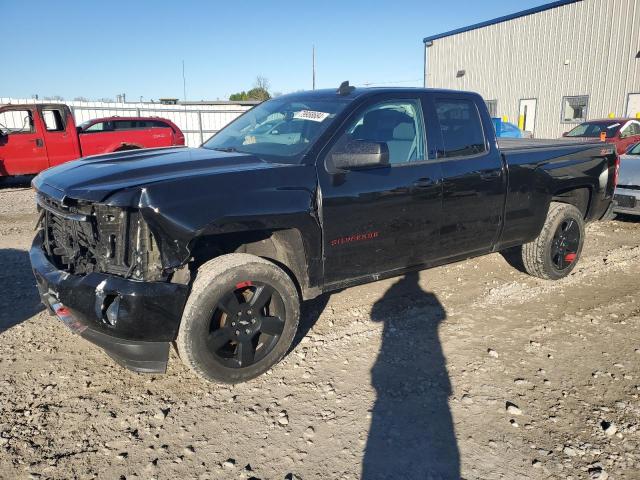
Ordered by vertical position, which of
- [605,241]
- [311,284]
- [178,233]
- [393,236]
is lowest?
[605,241]

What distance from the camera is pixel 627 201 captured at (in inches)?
300

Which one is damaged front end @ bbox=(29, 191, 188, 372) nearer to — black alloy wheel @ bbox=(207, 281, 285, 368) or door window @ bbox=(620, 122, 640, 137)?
black alloy wheel @ bbox=(207, 281, 285, 368)

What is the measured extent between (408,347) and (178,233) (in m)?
1.96

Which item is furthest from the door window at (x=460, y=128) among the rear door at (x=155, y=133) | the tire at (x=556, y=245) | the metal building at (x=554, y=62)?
the metal building at (x=554, y=62)

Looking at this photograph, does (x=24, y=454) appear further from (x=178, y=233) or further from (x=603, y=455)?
(x=603, y=455)

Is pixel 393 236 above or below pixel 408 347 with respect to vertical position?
above

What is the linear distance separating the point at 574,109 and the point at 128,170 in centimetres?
2271

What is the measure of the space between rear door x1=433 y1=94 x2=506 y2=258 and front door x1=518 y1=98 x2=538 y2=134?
817 inches

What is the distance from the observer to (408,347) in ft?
12.0

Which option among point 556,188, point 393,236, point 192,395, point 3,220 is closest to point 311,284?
point 393,236

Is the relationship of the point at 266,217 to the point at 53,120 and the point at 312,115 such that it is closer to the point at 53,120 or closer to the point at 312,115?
the point at 312,115

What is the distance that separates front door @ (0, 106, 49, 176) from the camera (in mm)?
10578

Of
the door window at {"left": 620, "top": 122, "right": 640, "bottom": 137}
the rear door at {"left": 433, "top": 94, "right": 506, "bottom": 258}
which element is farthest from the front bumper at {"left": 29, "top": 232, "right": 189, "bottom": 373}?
Answer: the door window at {"left": 620, "top": 122, "right": 640, "bottom": 137}

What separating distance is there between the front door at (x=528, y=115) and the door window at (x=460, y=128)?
20.7m
